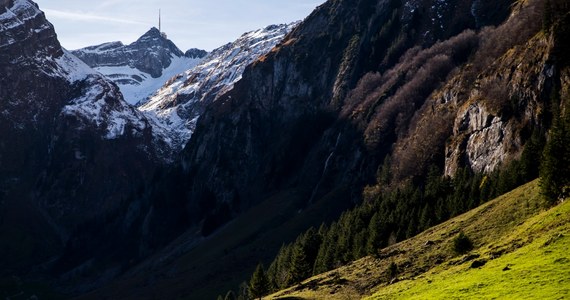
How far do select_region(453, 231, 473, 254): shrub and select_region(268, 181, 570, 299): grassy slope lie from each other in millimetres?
1092

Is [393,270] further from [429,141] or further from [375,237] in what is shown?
[429,141]

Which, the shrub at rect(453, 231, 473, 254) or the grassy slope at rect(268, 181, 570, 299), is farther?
the shrub at rect(453, 231, 473, 254)

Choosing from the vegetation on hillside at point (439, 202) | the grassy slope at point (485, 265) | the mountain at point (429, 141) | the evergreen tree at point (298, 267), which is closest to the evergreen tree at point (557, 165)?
Result: the vegetation on hillside at point (439, 202)

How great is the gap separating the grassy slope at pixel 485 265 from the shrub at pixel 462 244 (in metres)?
1.09

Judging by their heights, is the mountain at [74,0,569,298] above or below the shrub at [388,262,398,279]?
above

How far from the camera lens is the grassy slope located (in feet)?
147

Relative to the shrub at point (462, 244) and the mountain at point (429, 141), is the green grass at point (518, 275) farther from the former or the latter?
the mountain at point (429, 141)

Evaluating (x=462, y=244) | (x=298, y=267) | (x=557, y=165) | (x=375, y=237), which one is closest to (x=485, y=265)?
(x=462, y=244)

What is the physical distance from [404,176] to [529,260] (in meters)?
93.3

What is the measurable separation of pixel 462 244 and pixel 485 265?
36.7 feet

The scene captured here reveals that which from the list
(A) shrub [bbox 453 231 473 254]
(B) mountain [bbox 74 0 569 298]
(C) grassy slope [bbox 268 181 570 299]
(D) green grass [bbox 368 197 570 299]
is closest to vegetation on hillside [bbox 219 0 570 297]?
(A) shrub [bbox 453 231 473 254]

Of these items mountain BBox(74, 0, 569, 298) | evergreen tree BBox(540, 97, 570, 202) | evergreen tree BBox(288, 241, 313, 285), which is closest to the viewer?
evergreen tree BBox(540, 97, 570, 202)

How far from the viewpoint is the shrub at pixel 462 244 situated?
65.2m

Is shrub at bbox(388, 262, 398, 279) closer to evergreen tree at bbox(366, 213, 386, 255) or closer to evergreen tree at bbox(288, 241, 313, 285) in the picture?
evergreen tree at bbox(366, 213, 386, 255)
